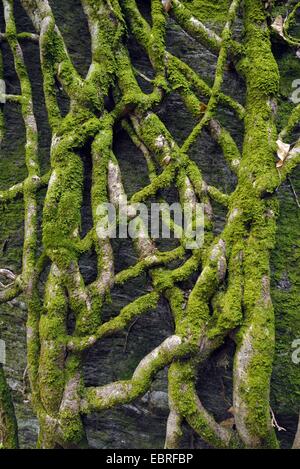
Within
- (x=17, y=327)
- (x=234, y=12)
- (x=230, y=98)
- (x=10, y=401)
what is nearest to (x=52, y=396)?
(x=10, y=401)

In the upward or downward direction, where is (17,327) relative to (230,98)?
downward

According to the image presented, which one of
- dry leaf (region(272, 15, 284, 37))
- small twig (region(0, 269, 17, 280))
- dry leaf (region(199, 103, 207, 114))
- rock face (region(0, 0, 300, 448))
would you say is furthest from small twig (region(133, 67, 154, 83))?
small twig (region(0, 269, 17, 280))

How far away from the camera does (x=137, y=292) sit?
2150mm

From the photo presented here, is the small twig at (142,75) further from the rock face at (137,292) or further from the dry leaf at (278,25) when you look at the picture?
the dry leaf at (278,25)

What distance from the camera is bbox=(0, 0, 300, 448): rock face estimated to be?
2.04 metres

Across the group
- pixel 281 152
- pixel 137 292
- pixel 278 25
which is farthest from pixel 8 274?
pixel 278 25

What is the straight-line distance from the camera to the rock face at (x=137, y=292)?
204 centimetres

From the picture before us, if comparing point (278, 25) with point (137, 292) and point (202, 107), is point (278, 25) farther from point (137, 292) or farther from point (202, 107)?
point (137, 292)

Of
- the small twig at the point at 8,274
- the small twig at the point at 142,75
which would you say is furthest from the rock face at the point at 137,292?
the small twig at the point at 8,274

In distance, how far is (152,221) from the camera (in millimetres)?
2152

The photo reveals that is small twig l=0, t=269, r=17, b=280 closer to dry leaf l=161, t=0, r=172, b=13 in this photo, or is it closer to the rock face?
the rock face

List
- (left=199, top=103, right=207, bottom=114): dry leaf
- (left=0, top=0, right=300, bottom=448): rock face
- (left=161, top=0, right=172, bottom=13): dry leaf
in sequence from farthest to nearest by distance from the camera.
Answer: (left=161, top=0, right=172, bottom=13): dry leaf, (left=199, top=103, right=207, bottom=114): dry leaf, (left=0, top=0, right=300, bottom=448): rock face

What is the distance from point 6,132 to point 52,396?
1455 millimetres
